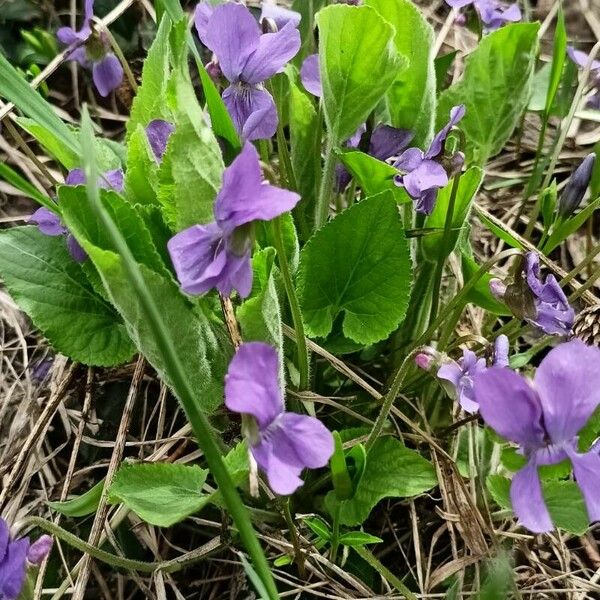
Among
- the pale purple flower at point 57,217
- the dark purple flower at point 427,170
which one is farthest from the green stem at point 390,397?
the pale purple flower at point 57,217

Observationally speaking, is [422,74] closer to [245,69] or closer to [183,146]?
[245,69]

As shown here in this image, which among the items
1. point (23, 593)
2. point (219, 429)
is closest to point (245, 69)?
point (219, 429)

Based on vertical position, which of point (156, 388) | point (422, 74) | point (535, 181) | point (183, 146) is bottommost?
point (156, 388)

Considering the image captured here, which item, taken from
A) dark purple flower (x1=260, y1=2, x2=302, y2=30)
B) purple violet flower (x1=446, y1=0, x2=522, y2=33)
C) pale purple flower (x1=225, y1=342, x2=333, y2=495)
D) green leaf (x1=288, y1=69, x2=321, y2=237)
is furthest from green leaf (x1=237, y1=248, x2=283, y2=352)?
purple violet flower (x1=446, y1=0, x2=522, y2=33)

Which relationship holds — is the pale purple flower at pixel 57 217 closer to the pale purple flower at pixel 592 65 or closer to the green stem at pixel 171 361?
the green stem at pixel 171 361

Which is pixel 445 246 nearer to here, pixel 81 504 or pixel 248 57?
pixel 248 57

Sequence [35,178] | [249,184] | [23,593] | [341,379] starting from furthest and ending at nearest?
1. [35,178]
2. [341,379]
3. [23,593]
4. [249,184]

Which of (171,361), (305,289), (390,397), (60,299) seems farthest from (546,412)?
(60,299)
